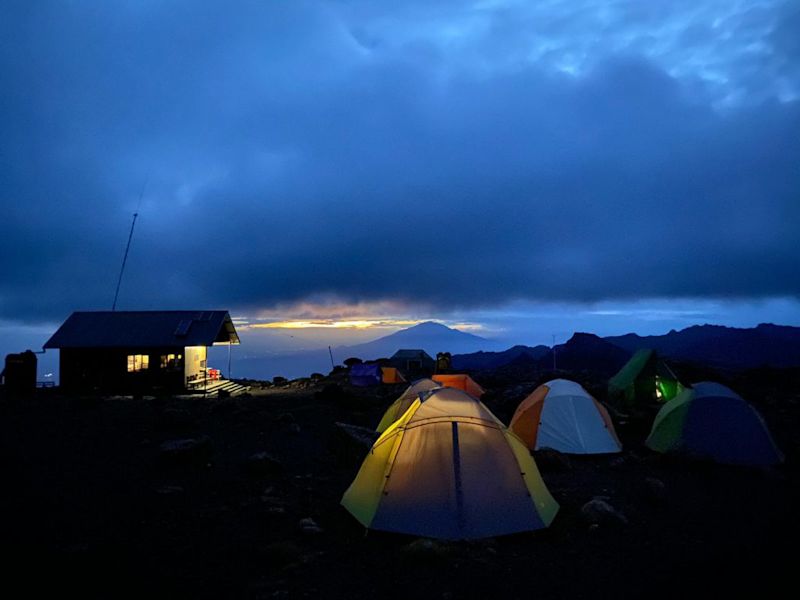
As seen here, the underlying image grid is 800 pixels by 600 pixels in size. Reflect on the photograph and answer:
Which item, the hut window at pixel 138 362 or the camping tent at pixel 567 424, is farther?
the hut window at pixel 138 362

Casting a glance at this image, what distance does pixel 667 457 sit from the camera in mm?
13938

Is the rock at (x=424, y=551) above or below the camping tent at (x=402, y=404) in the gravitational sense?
below

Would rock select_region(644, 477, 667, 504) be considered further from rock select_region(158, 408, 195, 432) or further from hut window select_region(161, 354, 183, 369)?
hut window select_region(161, 354, 183, 369)

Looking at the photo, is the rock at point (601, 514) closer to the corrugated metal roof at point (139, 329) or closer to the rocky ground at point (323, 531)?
the rocky ground at point (323, 531)

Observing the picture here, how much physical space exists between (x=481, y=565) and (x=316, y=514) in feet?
12.0

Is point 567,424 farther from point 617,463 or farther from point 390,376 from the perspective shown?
point 390,376

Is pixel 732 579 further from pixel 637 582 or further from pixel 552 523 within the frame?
pixel 552 523

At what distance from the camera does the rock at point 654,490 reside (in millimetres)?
10766

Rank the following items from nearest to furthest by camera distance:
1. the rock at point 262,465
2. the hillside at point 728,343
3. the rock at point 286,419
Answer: the rock at point 262,465 → the rock at point 286,419 → the hillside at point 728,343

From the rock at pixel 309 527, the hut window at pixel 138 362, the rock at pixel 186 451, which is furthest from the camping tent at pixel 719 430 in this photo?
the hut window at pixel 138 362

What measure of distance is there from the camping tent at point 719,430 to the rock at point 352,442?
28.8ft

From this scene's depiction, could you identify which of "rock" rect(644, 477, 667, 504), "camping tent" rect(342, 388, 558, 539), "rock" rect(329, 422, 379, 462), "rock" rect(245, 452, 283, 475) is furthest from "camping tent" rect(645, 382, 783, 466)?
"rock" rect(245, 452, 283, 475)

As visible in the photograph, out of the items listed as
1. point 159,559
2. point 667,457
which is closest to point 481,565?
point 159,559

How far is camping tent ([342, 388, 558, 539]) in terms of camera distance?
842cm
